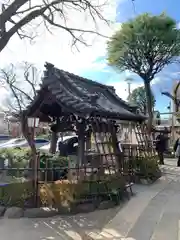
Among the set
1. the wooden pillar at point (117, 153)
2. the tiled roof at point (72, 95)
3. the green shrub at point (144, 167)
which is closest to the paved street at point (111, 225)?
the wooden pillar at point (117, 153)

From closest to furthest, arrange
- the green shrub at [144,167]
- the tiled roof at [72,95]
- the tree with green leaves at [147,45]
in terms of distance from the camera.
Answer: the tiled roof at [72,95], the green shrub at [144,167], the tree with green leaves at [147,45]

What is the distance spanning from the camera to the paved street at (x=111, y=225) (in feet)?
19.6

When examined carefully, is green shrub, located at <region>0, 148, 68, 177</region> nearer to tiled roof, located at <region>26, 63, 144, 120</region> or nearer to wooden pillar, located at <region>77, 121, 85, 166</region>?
wooden pillar, located at <region>77, 121, 85, 166</region>

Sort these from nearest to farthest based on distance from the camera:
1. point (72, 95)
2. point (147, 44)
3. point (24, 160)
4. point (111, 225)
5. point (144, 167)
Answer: point (111, 225) < point (72, 95) < point (24, 160) < point (144, 167) < point (147, 44)

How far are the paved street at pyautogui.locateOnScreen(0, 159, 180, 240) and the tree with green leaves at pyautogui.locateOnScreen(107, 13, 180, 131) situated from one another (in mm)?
16294

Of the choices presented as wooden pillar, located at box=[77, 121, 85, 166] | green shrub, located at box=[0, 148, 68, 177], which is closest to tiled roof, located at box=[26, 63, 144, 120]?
wooden pillar, located at box=[77, 121, 85, 166]

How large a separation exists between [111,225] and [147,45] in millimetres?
20186

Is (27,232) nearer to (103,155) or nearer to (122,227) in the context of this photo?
(122,227)

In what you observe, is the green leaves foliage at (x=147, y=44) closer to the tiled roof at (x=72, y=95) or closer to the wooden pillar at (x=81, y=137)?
the tiled roof at (x=72, y=95)

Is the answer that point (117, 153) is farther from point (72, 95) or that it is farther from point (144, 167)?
point (72, 95)

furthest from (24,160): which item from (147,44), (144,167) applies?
(147,44)

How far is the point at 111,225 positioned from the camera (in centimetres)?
654

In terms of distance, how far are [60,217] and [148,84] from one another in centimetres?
1999

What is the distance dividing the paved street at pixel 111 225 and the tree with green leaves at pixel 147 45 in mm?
16294
